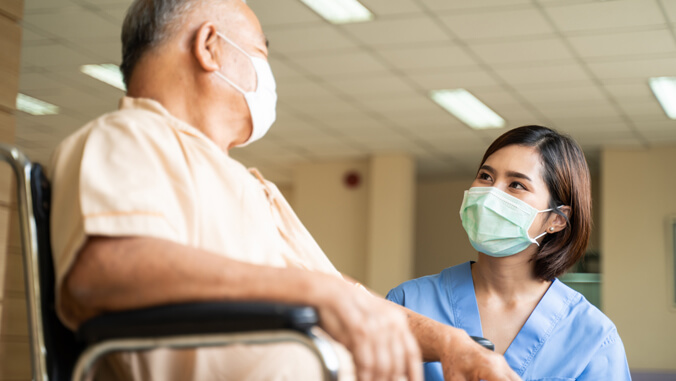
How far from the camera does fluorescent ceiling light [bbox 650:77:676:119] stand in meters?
6.17

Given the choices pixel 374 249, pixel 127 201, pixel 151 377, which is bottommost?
pixel 374 249

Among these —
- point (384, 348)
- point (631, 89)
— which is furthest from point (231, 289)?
point (631, 89)

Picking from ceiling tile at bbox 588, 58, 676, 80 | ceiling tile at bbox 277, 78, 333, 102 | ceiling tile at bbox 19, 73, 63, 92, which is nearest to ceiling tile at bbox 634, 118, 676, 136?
ceiling tile at bbox 588, 58, 676, 80

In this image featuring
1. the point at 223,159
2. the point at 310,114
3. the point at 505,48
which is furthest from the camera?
the point at 310,114

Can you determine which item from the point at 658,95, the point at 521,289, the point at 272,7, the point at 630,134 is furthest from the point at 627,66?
the point at 521,289

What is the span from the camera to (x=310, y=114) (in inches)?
306

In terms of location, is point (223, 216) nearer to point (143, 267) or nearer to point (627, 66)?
point (143, 267)

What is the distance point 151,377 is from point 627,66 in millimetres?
5668

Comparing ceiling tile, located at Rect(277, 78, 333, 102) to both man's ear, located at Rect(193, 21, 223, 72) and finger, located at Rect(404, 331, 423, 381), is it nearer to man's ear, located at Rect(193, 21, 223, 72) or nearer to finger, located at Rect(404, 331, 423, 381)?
man's ear, located at Rect(193, 21, 223, 72)

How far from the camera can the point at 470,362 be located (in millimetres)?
1294

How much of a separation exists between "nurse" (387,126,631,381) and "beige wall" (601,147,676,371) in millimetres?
6574

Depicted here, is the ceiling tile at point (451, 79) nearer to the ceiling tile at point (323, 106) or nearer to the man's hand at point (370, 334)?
the ceiling tile at point (323, 106)

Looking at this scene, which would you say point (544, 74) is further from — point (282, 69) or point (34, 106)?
point (34, 106)

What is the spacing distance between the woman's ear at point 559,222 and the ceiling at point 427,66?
2.89 metres
